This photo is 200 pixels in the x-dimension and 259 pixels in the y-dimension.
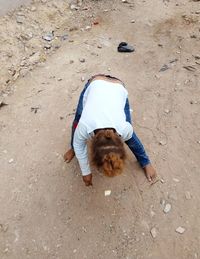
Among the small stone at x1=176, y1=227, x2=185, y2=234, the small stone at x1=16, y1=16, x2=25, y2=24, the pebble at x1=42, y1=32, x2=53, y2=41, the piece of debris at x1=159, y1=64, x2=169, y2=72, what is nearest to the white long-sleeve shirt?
the small stone at x1=176, y1=227, x2=185, y2=234

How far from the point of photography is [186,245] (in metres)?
2.71

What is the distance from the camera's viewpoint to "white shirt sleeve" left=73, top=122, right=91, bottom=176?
2469 millimetres

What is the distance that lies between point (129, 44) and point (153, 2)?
0.87 meters

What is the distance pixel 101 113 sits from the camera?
238 centimetres

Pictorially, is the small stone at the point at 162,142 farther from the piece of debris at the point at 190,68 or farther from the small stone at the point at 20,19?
the small stone at the point at 20,19

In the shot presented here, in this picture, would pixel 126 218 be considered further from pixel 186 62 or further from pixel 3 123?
pixel 186 62

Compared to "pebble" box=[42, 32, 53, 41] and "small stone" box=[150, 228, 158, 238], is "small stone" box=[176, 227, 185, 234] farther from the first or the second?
"pebble" box=[42, 32, 53, 41]

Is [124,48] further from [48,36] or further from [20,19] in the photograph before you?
[20,19]

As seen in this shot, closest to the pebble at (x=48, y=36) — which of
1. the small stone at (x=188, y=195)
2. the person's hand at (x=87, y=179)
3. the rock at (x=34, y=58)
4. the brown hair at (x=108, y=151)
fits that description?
the rock at (x=34, y=58)

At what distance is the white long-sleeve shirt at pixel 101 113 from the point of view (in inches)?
93.6

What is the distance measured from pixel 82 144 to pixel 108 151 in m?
0.31

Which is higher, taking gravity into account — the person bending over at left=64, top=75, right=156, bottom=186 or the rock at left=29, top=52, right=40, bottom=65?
the person bending over at left=64, top=75, right=156, bottom=186

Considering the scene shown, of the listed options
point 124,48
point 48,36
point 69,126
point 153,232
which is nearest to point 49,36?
point 48,36

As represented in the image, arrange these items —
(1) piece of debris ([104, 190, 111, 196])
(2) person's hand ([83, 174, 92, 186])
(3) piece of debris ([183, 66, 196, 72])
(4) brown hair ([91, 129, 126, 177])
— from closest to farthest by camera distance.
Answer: (4) brown hair ([91, 129, 126, 177]) < (2) person's hand ([83, 174, 92, 186]) < (1) piece of debris ([104, 190, 111, 196]) < (3) piece of debris ([183, 66, 196, 72])
